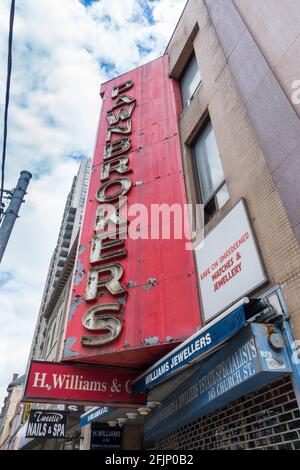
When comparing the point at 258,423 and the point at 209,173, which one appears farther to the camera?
the point at 209,173

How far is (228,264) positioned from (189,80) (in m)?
7.74

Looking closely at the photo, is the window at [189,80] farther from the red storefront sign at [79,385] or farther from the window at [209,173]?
the red storefront sign at [79,385]

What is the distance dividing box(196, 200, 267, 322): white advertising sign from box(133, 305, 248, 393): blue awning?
0.79m

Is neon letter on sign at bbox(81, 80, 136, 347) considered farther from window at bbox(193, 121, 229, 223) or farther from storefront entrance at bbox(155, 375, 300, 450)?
storefront entrance at bbox(155, 375, 300, 450)

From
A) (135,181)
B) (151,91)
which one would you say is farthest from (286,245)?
(151,91)

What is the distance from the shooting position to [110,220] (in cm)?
865

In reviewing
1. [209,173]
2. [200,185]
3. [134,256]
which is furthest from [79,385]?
[209,173]

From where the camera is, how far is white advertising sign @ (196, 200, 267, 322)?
5.20m

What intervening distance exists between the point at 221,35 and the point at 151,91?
4381mm

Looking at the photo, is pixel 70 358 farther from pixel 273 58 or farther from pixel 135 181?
pixel 273 58

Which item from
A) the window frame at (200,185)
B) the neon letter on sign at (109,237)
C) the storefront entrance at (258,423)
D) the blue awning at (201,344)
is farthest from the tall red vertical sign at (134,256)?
the storefront entrance at (258,423)

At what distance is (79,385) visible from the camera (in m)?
6.41

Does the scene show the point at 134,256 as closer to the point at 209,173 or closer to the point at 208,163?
the point at 209,173
